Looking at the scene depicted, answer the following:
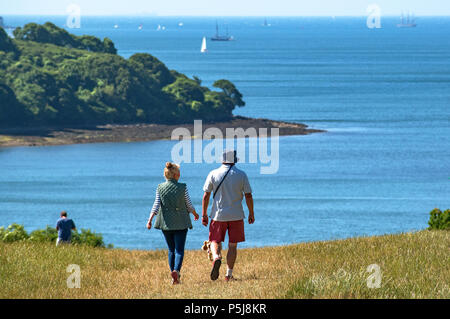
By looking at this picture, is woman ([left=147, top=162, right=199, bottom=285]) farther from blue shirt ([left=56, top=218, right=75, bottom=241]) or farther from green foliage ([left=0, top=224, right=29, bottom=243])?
green foliage ([left=0, top=224, right=29, bottom=243])

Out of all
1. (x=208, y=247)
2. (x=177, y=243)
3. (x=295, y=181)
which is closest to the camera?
(x=177, y=243)

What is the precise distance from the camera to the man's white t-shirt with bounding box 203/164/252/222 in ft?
44.9

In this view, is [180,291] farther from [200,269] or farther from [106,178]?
[106,178]

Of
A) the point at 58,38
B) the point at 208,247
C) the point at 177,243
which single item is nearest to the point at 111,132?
the point at 58,38

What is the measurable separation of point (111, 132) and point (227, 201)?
111 metres

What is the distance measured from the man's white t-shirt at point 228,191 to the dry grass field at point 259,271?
98 centimetres

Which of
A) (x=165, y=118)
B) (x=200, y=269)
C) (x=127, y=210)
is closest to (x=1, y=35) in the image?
(x=165, y=118)

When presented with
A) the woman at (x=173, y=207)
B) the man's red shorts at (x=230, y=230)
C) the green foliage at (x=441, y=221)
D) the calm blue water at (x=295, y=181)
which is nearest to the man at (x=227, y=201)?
the man's red shorts at (x=230, y=230)

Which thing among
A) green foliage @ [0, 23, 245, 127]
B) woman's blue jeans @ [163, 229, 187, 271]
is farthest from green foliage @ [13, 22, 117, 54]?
woman's blue jeans @ [163, 229, 187, 271]

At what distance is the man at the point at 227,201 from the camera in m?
13.7

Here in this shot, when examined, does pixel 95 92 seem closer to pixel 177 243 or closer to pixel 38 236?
pixel 38 236

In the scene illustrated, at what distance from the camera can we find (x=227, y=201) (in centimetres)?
1378

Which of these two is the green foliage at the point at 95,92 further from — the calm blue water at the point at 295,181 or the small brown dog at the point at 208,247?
the small brown dog at the point at 208,247
